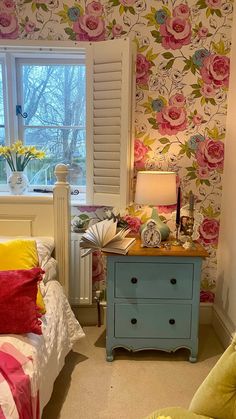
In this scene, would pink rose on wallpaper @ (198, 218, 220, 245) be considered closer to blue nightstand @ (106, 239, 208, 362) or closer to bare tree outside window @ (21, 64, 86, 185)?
blue nightstand @ (106, 239, 208, 362)

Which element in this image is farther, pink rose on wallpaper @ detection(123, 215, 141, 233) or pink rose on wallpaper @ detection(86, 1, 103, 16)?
pink rose on wallpaper @ detection(123, 215, 141, 233)

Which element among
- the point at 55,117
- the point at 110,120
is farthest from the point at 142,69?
the point at 55,117

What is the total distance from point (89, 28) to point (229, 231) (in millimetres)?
1682

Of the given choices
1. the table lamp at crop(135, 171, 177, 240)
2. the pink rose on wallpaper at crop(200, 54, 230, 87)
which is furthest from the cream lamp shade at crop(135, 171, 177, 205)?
the pink rose on wallpaper at crop(200, 54, 230, 87)

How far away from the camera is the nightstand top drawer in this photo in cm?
227

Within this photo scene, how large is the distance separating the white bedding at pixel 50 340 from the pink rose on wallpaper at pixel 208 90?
1630mm

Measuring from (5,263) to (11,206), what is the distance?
0.67 metres

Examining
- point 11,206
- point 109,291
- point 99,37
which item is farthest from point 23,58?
point 109,291

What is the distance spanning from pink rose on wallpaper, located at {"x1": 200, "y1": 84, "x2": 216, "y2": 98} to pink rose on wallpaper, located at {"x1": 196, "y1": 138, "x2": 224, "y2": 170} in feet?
1.01

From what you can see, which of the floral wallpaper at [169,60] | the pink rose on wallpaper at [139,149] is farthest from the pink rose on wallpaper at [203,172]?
the pink rose on wallpaper at [139,149]

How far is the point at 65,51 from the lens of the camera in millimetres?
2580

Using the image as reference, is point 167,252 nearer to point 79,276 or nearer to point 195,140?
point 79,276

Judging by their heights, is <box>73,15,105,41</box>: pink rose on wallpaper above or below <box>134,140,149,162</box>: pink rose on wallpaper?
above

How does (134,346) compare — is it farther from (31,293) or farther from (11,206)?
(11,206)
